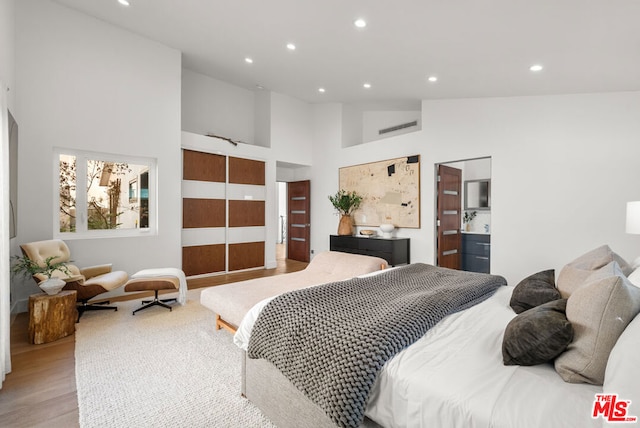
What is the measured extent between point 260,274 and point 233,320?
3.29m

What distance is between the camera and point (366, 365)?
3.93 feet

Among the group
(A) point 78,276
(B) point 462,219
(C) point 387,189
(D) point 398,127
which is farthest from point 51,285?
(B) point 462,219

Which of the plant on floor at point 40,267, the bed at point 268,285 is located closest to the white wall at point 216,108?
the plant on floor at point 40,267

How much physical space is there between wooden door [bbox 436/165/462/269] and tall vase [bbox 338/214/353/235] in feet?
5.56

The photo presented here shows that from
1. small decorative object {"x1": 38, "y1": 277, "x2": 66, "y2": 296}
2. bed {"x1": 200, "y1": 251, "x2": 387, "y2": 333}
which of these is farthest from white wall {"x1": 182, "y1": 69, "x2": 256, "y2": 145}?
bed {"x1": 200, "y1": 251, "x2": 387, "y2": 333}

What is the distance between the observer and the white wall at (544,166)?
3469 mm

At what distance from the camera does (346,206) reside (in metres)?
6.05

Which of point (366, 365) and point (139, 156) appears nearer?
point (366, 365)

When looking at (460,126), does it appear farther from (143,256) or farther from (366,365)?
(143,256)

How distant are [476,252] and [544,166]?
1929 mm

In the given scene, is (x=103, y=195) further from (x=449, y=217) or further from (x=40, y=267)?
(x=449, y=217)

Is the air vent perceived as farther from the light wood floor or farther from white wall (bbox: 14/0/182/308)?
the light wood floor

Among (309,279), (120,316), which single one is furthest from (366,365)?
(120,316)

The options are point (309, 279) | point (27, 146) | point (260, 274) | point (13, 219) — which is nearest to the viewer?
point (309, 279)
